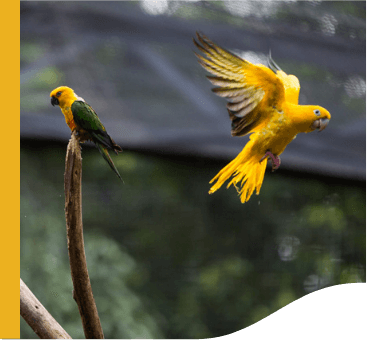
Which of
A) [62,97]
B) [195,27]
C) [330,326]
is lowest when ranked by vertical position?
[330,326]

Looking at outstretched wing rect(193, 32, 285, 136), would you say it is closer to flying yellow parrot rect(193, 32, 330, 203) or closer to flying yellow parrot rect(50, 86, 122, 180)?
flying yellow parrot rect(193, 32, 330, 203)

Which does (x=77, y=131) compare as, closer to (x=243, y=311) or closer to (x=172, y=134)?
(x=172, y=134)

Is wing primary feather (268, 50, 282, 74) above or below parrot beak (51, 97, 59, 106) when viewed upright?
above

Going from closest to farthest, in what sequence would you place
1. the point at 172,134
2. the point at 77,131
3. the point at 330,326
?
the point at 77,131
the point at 172,134
the point at 330,326

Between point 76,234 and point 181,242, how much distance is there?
0.29 meters

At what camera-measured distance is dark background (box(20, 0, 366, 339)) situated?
0.99 meters

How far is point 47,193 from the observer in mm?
984

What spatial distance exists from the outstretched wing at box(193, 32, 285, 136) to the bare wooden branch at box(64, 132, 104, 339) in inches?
16.2

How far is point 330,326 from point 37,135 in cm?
105

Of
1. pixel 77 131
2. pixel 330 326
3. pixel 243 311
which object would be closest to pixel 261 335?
pixel 243 311

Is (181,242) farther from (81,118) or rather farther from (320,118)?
(320,118)

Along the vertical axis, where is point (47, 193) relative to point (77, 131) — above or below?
below

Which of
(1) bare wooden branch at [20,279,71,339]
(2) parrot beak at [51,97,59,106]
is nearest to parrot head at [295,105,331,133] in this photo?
(2) parrot beak at [51,97,59,106]

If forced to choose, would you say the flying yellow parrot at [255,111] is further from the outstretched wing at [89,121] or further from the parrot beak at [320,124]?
the outstretched wing at [89,121]
